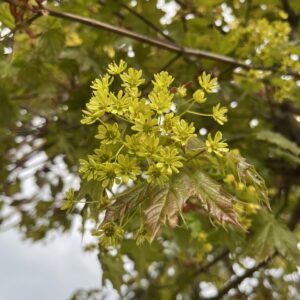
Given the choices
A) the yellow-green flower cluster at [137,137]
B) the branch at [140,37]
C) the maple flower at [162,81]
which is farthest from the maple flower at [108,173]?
the branch at [140,37]

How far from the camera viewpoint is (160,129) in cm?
73

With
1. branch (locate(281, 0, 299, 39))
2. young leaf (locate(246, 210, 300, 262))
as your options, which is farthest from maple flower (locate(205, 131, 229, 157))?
branch (locate(281, 0, 299, 39))

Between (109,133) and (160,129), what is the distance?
0.25 ft

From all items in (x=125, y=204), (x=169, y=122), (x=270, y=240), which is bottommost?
(x=270, y=240)

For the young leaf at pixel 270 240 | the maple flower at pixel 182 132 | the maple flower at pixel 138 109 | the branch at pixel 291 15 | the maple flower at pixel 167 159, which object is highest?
the maple flower at pixel 138 109

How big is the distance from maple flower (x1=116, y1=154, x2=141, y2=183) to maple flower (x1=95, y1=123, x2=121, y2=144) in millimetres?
30

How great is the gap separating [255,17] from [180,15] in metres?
0.38

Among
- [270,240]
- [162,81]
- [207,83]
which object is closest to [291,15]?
[270,240]

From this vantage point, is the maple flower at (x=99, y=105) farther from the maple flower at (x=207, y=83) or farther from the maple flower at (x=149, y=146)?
the maple flower at (x=207, y=83)

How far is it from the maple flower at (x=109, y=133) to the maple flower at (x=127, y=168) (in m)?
0.03

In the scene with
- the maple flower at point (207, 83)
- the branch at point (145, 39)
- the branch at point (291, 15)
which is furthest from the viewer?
the branch at point (291, 15)

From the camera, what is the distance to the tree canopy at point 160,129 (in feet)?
2.43

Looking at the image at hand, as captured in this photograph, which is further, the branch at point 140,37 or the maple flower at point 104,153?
the branch at point 140,37

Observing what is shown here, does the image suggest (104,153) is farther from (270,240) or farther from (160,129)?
(270,240)
